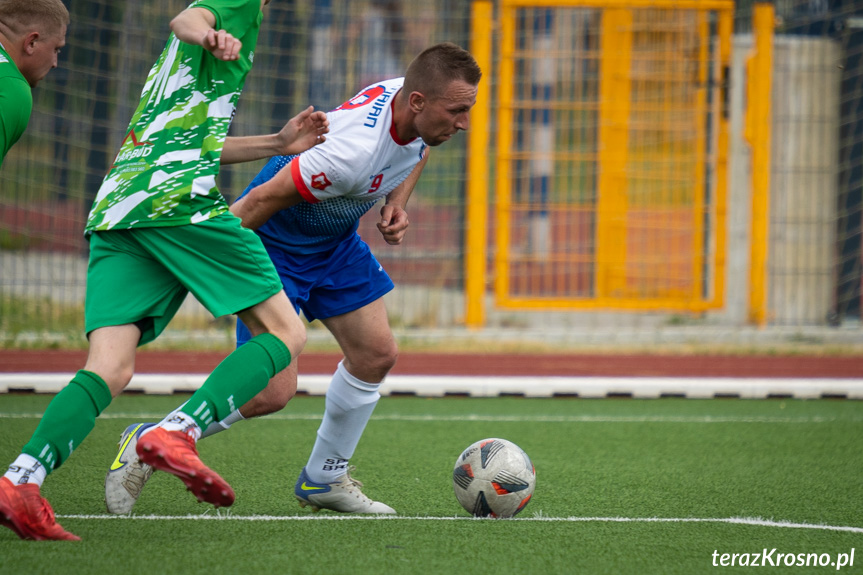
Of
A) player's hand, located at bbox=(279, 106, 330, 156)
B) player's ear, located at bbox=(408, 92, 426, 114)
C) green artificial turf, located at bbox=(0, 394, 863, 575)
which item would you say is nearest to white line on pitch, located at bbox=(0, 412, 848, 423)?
green artificial turf, located at bbox=(0, 394, 863, 575)

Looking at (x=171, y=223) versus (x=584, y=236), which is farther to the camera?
(x=584, y=236)

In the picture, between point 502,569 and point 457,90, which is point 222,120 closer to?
point 457,90

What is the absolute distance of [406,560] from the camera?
2.96 metres

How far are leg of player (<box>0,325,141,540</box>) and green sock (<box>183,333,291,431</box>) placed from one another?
0.84 feet

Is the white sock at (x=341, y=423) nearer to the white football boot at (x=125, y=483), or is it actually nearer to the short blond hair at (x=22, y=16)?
the white football boot at (x=125, y=483)

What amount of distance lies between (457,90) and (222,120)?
84 centimetres

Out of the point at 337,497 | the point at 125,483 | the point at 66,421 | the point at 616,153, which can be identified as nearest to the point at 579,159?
the point at 616,153

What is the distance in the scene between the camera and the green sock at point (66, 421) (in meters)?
2.87

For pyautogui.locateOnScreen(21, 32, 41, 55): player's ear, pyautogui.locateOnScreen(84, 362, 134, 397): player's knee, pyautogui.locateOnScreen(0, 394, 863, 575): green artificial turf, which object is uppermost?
pyautogui.locateOnScreen(21, 32, 41, 55): player's ear

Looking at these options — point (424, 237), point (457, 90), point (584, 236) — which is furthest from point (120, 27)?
point (457, 90)

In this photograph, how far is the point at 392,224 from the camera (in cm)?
370

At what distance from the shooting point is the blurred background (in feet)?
32.6

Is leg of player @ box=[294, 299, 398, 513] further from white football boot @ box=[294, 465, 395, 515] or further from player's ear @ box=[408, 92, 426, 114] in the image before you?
player's ear @ box=[408, 92, 426, 114]

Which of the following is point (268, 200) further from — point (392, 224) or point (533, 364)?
point (533, 364)
